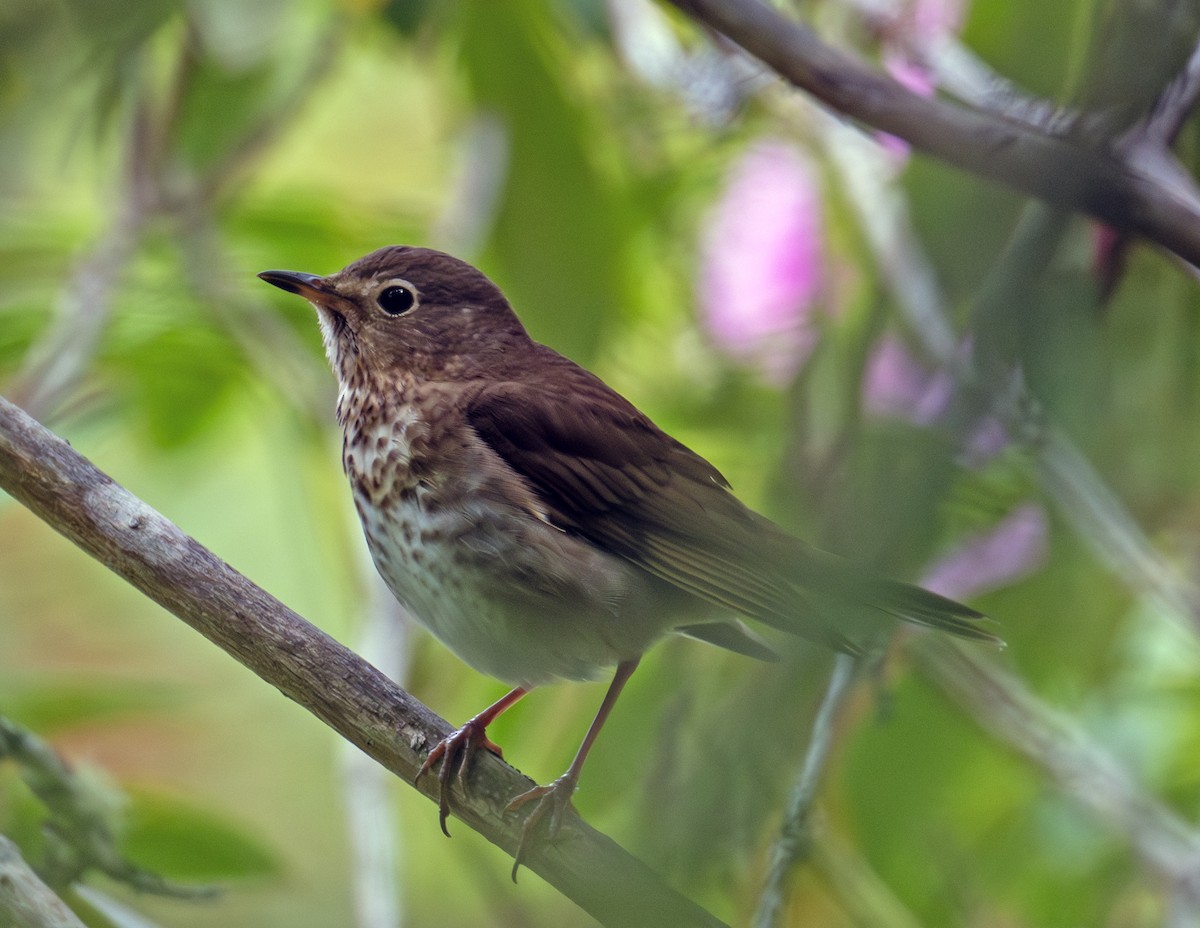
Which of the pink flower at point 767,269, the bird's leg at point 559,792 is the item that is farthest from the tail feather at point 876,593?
the pink flower at point 767,269

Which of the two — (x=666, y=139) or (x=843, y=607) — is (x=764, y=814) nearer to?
(x=843, y=607)

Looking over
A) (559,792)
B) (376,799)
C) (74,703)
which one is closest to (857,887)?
(559,792)

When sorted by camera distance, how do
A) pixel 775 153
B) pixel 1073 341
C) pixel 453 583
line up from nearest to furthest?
pixel 1073 341
pixel 453 583
pixel 775 153

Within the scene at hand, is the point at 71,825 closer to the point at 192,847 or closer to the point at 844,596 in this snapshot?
the point at 192,847

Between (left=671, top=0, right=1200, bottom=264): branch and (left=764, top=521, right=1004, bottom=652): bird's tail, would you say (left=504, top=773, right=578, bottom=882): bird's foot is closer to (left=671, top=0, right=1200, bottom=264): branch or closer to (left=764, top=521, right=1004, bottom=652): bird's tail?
(left=764, top=521, right=1004, bottom=652): bird's tail

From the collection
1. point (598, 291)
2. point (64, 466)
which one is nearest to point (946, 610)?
point (598, 291)

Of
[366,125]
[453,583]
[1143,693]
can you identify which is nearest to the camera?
[453,583]
